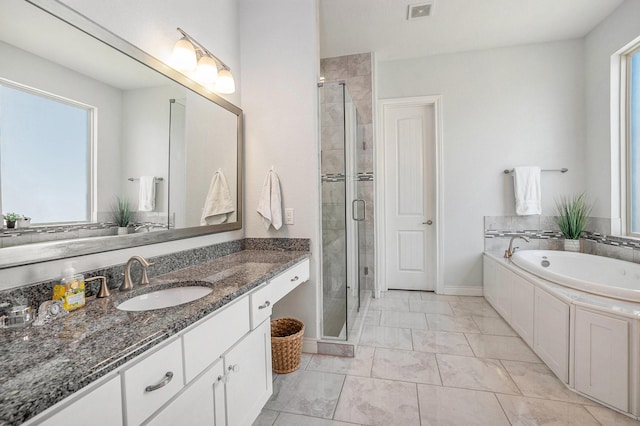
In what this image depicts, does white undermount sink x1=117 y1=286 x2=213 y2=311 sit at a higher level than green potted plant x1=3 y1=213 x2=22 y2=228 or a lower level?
lower

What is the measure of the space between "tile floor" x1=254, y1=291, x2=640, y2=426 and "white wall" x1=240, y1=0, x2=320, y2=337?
499 millimetres

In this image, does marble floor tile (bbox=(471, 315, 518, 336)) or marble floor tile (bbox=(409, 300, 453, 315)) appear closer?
marble floor tile (bbox=(471, 315, 518, 336))

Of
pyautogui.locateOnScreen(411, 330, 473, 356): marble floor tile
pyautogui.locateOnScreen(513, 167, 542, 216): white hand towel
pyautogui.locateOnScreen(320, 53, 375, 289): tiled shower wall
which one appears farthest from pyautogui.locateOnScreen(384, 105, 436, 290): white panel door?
pyautogui.locateOnScreen(411, 330, 473, 356): marble floor tile

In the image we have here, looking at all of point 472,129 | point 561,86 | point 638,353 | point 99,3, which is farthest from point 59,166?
point 561,86

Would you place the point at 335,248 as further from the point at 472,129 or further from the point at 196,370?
the point at 472,129

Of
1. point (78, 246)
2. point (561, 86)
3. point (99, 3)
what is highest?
point (561, 86)

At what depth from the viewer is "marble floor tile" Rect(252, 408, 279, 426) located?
1562mm

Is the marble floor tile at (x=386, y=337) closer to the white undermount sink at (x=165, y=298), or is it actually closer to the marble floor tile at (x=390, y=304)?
the marble floor tile at (x=390, y=304)

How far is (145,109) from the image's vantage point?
1.49m

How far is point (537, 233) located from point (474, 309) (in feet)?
3.85

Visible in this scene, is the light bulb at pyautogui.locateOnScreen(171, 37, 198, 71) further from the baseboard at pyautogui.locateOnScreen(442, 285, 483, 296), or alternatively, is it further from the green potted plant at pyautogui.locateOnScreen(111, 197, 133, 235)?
the baseboard at pyautogui.locateOnScreen(442, 285, 483, 296)

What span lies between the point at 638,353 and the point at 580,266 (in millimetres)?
1731

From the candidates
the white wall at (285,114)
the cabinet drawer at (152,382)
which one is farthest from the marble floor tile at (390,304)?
the cabinet drawer at (152,382)

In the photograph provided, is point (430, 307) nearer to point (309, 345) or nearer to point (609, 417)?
point (309, 345)
